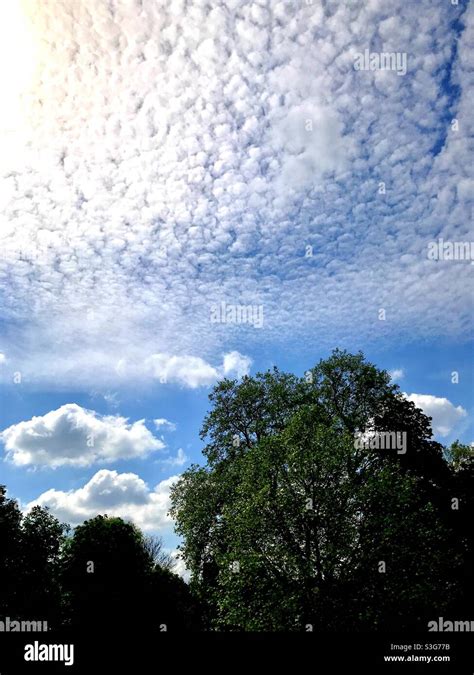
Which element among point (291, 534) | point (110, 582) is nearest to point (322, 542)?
point (291, 534)

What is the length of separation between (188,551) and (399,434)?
2012cm

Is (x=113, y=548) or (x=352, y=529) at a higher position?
(x=352, y=529)

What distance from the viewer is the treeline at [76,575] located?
4931 cm

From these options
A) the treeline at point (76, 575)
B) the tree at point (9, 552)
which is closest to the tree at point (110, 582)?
the treeline at point (76, 575)

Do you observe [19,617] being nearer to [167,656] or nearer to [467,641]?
[167,656]

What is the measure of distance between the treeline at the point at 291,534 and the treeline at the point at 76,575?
11 centimetres

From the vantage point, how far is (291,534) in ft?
114

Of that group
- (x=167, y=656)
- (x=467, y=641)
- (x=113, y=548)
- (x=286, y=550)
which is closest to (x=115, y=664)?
(x=167, y=656)

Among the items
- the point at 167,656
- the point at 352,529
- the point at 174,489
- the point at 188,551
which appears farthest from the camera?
the point at 174,489

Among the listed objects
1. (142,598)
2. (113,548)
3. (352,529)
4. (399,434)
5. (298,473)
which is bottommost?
(142,598)

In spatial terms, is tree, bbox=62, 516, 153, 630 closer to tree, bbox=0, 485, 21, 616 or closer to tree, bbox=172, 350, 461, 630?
tree, bbox=0, 485, 21, 616

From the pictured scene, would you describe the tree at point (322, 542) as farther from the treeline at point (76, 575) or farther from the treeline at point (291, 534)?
the treeline at point (76, 575)

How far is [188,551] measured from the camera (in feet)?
151

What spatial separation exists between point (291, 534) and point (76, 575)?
28.5 meters
